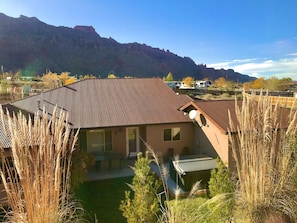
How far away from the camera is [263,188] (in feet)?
A: 11.6

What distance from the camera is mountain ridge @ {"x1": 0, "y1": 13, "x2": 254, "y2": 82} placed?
203ft

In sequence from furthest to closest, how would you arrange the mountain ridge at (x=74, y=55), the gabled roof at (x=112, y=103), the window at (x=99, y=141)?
1. the mountain ridge at (x=74, y=55)
2. the window at (x=99, y=141)
3. the gabled roof at (x=112, y=103)

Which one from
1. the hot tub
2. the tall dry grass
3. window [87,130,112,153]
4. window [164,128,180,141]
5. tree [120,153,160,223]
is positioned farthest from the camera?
window [164,128,180,141]

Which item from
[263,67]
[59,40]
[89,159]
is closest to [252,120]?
[263,67]

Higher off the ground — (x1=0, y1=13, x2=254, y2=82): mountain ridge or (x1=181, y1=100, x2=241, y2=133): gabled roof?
(x1=0, y1=13, x2=254, y2=82): mountain ridge

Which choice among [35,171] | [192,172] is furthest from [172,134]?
[35,171]

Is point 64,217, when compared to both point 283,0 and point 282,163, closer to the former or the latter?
point 282,163

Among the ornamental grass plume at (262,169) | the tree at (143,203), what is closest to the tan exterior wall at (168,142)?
the tree at (143,203)

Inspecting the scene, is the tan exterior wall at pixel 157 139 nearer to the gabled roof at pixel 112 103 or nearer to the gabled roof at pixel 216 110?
the gabled roof at pixel 112 103

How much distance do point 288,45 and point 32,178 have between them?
847 centimetres

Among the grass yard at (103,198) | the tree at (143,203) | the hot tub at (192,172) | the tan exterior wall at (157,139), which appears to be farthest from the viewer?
the tan exterior wall at (157,139)

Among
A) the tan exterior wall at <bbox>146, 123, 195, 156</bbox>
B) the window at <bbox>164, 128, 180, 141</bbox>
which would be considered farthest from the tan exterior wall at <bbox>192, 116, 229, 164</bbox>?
the window at <bbox>164, 128, 180, 141</bbox>

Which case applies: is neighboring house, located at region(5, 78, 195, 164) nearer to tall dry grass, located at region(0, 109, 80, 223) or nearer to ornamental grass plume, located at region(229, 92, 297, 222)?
Answer: ornamental grass plume, located at region(229, 92, 297, 222)

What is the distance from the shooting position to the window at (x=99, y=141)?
1270 cm
